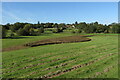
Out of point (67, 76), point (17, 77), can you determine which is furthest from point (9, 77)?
point (67, 76)

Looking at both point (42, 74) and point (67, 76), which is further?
point (42, 74)

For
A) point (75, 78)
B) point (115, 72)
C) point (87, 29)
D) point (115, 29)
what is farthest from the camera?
point (87, 29)

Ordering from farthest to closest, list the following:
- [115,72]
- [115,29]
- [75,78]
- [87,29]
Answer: [87,29] < [115,29] < [115,72] < [75,78]

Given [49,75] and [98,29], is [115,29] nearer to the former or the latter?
[98,29]

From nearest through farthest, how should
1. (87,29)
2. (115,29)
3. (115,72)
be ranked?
(115,72) → (115,29) → (87,29)

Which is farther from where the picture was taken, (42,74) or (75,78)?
(42,74)

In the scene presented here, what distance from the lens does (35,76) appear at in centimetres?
692

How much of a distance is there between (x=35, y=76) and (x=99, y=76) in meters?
4.25

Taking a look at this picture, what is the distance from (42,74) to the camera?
715 cm

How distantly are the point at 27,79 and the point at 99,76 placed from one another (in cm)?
467

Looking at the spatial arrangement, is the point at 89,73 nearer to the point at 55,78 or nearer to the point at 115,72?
the point at 115,72

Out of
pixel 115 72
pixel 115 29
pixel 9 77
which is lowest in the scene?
pixel 9 77

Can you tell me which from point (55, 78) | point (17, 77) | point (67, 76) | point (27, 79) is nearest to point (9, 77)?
point (17, 77)

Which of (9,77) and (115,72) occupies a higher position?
(115,72)
